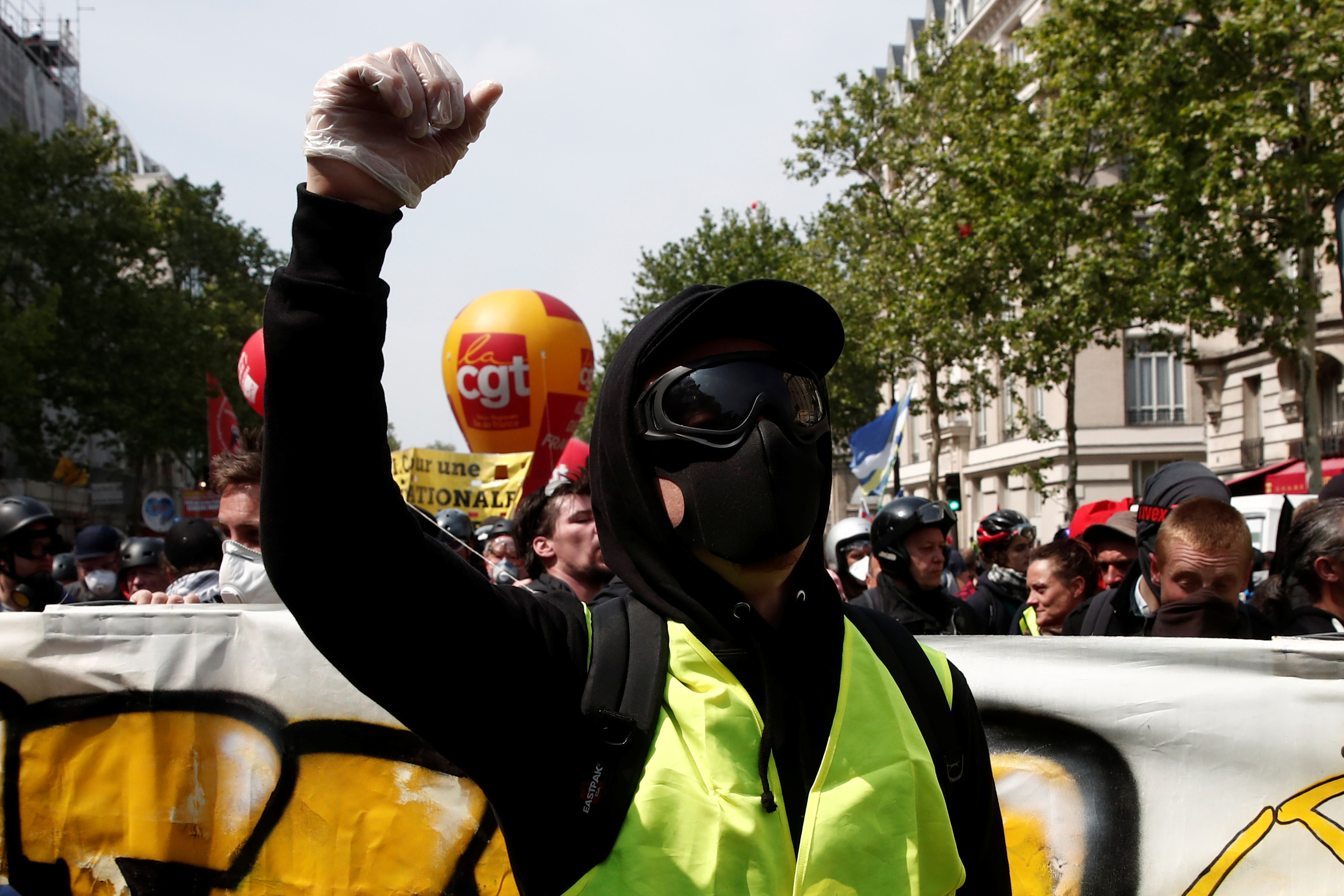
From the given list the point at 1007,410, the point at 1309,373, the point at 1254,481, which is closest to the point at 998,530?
the point at 1309,373

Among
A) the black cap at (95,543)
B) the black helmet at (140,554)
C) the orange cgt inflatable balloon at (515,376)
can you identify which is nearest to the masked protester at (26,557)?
the black helmet at (140,554)

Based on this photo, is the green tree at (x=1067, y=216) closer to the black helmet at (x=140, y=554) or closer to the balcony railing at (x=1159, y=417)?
Result: the black helmet at (x=140, y=554)

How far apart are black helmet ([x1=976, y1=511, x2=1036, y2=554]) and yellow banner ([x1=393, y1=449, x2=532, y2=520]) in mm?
5683

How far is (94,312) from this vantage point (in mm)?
30641

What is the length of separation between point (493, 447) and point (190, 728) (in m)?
12.1

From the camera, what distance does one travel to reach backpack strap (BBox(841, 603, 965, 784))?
69.2 inches

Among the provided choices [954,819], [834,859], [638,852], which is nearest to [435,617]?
[638,852]

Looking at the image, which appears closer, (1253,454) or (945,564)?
(945,564)

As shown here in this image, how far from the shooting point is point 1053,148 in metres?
19.7

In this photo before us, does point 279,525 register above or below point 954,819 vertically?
above

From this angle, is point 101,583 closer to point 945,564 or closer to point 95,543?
point 95,543

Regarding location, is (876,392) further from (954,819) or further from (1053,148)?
(954,819)

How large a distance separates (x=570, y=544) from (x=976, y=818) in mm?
2836

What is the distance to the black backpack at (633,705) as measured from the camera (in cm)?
151
